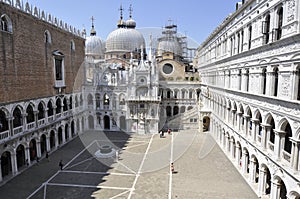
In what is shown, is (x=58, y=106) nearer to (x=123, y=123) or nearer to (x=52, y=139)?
(x=52, y=139)

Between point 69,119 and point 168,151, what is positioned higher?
point 69,119

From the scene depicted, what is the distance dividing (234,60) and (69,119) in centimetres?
2492

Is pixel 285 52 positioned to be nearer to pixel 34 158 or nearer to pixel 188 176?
pixel 188 176

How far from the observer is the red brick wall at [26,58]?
69.3 feet

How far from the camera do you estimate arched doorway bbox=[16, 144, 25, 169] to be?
2378 centimetres

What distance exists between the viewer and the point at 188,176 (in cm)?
2180

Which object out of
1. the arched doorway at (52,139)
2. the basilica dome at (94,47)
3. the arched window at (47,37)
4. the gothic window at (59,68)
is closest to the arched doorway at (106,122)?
the gothic window at (59,68)

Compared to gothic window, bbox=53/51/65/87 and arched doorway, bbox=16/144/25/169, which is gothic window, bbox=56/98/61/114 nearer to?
gothic window, bbox=53/51/65/87

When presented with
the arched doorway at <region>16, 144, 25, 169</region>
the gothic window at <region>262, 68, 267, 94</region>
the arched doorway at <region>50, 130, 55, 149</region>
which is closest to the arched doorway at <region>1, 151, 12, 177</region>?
the arched doorway at <region>16, 144, 25, 169</region>

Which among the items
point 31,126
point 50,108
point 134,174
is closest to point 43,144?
point 31,126

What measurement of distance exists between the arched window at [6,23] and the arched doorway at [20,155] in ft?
39.5

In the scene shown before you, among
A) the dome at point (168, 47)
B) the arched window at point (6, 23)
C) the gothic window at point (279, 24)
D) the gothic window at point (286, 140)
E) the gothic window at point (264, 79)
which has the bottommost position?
the gothic window at point (286, 140)

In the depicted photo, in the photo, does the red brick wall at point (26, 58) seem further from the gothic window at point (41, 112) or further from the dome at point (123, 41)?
the dome at point (123, 41)

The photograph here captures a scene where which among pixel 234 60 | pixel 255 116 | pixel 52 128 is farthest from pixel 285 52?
pixel 52 128
